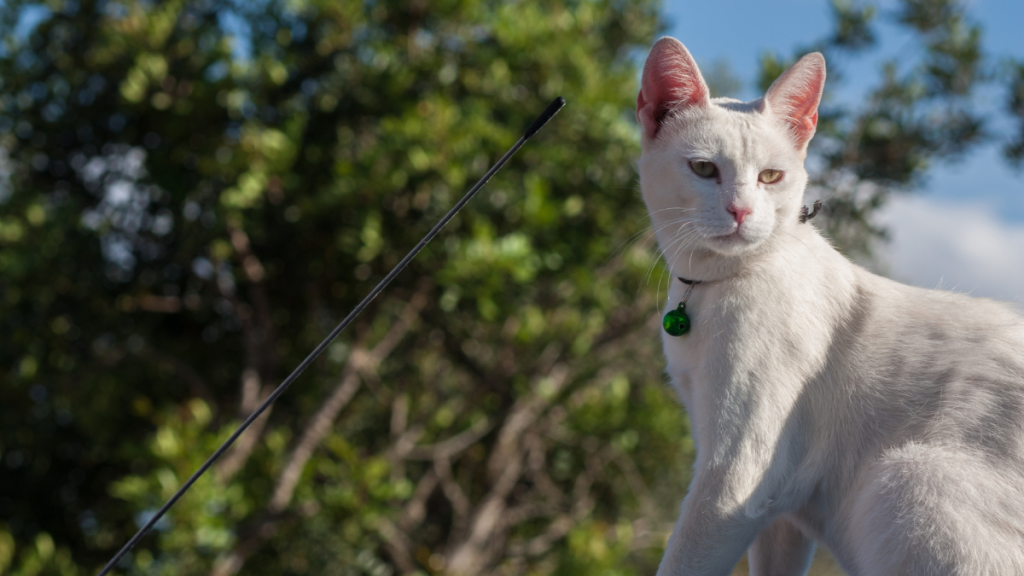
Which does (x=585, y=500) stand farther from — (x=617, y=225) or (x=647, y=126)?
(x=647, y=126)

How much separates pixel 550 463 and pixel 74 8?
123 inches

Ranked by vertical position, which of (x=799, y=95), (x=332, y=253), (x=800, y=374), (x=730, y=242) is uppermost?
(x=799, y=95)

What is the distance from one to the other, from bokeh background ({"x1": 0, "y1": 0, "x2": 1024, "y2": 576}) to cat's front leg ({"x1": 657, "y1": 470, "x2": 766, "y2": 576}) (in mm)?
1646

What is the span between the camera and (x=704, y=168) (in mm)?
1089

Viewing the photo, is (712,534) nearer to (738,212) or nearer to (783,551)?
(783,551)

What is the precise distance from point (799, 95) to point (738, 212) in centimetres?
22

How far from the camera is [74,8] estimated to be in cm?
331

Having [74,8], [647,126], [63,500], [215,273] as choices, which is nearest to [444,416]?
[215,273]

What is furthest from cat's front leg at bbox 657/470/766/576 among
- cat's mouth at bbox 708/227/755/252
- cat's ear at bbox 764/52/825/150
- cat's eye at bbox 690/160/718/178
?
cat's ear at bbox 764/52/825/150

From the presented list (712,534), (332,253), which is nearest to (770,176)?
(712,534)

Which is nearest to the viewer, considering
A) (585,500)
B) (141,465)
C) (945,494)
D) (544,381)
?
(945,494)

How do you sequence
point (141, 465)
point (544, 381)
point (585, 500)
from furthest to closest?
point (585, 500) < point (141, 465) < point (544, 381)

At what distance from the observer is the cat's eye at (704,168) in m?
1.08

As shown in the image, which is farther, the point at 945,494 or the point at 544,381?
the point at 544,381
